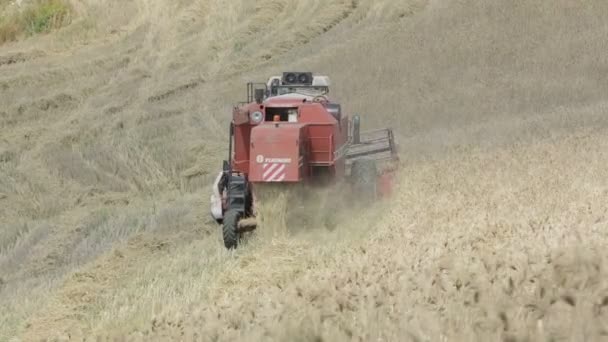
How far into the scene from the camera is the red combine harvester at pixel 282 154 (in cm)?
1148

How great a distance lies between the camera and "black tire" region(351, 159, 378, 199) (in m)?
12.7

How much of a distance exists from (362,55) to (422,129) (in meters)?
4.97

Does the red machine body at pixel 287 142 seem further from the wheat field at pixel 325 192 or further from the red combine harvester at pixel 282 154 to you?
the wheat field at pixel 325 192

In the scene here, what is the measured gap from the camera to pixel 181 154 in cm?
1908

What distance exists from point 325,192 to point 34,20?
25.7m

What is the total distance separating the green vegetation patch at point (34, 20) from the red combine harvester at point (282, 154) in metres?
23.1

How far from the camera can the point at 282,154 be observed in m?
11.5

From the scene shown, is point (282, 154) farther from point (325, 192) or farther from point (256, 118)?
point (325, 192)

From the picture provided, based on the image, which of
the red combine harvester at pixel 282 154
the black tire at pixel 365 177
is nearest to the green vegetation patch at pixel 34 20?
the red combine harvester at pixel 282 154

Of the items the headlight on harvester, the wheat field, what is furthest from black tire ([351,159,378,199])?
the headlight on harvester

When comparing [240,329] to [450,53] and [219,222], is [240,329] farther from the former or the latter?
[450,53]

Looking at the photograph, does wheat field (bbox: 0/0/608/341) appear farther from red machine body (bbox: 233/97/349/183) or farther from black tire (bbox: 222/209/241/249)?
red machine body (bbox: 233/97/349/183)

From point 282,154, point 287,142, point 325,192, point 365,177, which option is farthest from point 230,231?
point 365,177

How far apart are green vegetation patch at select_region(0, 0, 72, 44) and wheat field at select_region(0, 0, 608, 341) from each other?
749mm
